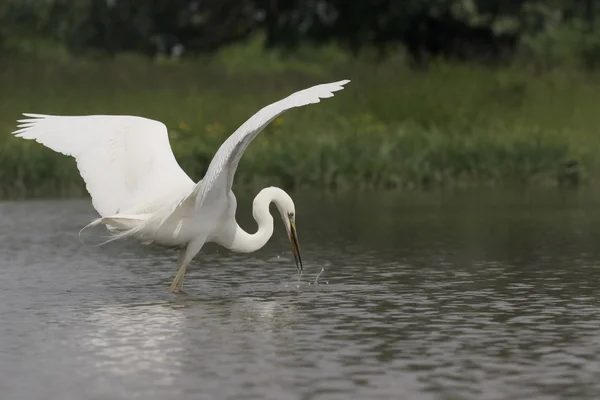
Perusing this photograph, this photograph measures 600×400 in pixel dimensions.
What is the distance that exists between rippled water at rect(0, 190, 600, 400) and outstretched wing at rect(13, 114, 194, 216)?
2.18 ft

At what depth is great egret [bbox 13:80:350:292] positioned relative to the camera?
1121 centimetres

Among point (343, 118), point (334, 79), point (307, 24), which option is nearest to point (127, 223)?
point (343, 118)

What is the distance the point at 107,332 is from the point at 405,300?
2.28m

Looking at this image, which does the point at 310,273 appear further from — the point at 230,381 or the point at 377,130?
the point at 377,130

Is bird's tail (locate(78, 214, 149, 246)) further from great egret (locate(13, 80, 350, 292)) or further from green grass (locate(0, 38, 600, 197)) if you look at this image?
green grass (locate(0, 38, 600, 197))

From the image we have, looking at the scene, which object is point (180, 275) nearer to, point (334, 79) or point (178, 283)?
point (178, 283)

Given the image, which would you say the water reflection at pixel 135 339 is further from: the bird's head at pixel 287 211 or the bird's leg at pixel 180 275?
the bird's head at pixel 287 211

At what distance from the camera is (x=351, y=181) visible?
21.9 meters

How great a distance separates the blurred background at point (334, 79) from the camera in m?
22.0

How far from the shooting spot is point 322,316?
32.6 ft

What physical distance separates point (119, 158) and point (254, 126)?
2.49m

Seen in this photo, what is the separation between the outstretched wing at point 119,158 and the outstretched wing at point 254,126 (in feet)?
3.42

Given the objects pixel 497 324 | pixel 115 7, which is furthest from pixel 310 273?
pixel 115 7

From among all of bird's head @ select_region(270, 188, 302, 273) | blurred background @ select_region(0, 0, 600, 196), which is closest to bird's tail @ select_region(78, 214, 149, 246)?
bird's head @ select_region(270, 188, 302, 273)
